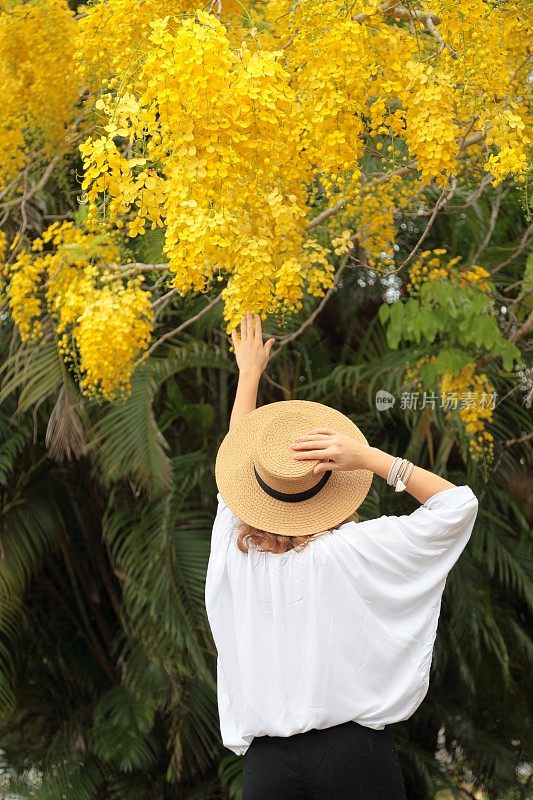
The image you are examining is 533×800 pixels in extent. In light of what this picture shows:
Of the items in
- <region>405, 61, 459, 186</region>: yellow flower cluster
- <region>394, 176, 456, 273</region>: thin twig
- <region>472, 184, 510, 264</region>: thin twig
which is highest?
<region>405, 61, 459, 186</region>: yellow flower cluster

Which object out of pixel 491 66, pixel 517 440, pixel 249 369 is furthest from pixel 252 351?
pixel 517 440

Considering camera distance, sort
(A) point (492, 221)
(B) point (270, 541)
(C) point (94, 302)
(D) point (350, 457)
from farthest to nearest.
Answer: (A) point (492, 221), (C) point (94, 302), (B) point (270, 541), (D) point (350, 457)

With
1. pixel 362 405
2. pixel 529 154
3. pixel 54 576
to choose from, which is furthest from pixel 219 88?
pixel 54 576

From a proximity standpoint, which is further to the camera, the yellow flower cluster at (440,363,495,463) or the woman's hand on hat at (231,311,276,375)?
the yellow flower cluster at (440,363,495,463)

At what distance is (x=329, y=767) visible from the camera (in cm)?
187

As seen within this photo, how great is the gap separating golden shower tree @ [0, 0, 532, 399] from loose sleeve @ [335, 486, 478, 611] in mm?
1333

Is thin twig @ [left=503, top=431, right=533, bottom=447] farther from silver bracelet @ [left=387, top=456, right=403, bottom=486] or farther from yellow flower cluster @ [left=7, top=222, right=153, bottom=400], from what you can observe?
silver bracelet @ [left=387, top=456, right=403, bottom=486]

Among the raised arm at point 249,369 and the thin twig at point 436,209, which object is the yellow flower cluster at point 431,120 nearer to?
the thin twig at point 436,209

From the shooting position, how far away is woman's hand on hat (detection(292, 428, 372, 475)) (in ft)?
6.11

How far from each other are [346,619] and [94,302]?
2.20 m

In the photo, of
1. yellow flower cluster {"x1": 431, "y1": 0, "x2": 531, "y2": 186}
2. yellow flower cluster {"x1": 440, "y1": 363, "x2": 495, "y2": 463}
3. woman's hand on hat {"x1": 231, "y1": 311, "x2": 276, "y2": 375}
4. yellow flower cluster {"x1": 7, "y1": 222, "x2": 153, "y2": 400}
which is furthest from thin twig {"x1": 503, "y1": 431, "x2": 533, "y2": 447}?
woman's hand on hat {"x1": 231, "y1": 311, "x2": 276, "y2": 375}

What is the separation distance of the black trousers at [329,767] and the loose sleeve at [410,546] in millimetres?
254

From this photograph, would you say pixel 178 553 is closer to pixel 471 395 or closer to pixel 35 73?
pixel 471 395

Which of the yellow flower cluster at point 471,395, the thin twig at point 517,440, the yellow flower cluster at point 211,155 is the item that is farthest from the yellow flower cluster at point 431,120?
the thin twig at point 517,440
